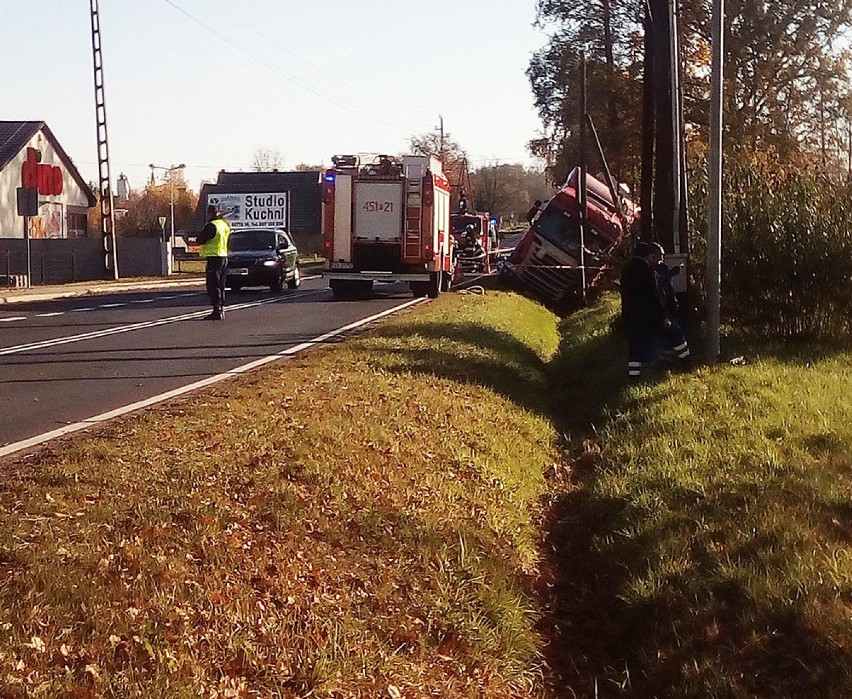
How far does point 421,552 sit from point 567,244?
22.2 m

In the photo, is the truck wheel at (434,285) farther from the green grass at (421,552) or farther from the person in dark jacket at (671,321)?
the green grass at (421,552)

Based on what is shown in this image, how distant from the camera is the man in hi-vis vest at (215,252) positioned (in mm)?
18281

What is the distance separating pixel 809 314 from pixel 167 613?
1207 cm

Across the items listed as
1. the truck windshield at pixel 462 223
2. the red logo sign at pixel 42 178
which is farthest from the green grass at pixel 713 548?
the red logo sign at pixel 42 178

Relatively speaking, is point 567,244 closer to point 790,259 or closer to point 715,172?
point 790,259

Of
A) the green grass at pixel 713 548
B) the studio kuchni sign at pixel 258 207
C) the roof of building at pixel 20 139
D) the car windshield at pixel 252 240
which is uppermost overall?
the roof of building at pixel 20 139

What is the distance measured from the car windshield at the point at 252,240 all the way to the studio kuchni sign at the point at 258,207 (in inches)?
2242

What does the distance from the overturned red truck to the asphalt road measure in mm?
4273

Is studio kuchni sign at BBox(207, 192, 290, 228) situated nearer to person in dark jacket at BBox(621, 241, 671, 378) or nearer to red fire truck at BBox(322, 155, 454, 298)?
red fire truck at BBox(322, 155, 454, 298)

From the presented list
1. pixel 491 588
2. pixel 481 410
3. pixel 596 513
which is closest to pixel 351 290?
pixel 481 410

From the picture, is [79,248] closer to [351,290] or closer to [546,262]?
[351,290]

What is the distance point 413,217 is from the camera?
84.7 ft

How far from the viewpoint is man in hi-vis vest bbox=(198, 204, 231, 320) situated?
60.0 feet

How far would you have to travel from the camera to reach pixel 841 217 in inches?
577
